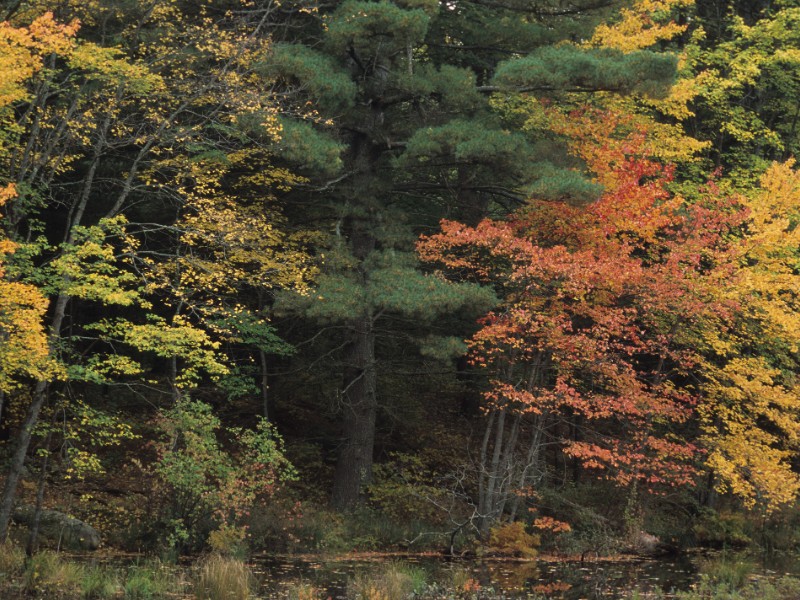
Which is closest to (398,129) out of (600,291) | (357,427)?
(600,291)

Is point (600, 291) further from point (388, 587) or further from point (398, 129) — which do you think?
point (388, 587)

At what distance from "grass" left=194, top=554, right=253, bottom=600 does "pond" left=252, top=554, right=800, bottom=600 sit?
1.61ft

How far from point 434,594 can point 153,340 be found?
536 centimetres

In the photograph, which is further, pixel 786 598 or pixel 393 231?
pixel 393 231

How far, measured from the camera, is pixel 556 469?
72.7ft

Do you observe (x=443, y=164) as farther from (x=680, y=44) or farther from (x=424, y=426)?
(x=680, y=44)

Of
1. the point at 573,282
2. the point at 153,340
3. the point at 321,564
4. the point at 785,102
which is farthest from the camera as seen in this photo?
the point at 785,102

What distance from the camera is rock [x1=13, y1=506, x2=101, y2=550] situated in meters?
14.3

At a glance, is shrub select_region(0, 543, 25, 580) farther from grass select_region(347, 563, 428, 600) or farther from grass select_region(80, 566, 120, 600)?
grass select_region(347, 563, 428, 600)

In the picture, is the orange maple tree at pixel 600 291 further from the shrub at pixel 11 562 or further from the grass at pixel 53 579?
the shrub at pixel 11 562

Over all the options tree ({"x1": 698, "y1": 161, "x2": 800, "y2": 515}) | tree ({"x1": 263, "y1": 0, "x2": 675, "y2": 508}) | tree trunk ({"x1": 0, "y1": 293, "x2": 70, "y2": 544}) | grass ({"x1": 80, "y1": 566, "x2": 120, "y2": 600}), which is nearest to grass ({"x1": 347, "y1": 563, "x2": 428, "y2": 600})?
grass ({"x1": 80, "y1": 566, "x2": 120, "y2": 600})

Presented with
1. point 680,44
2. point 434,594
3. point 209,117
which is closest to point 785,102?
point 680,44

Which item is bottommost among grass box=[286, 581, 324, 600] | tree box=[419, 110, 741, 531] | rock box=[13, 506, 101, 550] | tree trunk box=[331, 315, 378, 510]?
rock box=[13, 506, 101, 550]

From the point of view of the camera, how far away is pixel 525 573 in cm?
1465
